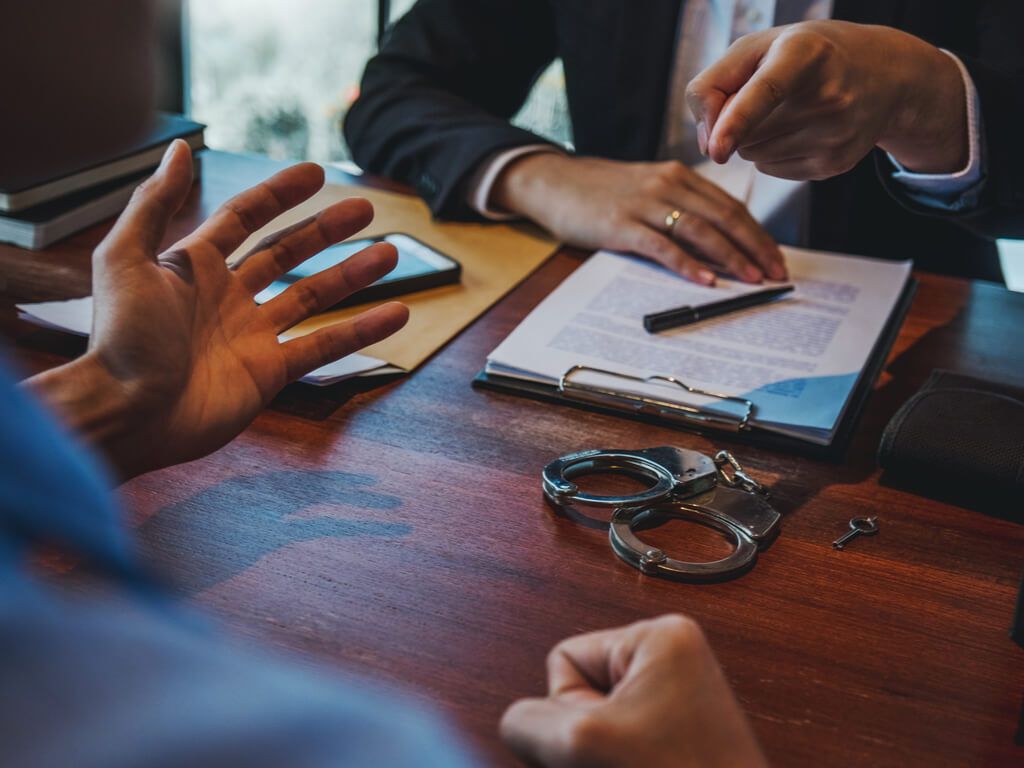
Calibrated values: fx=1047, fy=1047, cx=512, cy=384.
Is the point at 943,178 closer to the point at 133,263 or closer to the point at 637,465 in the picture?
the point at 637,465

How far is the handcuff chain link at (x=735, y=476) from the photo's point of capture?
814mm

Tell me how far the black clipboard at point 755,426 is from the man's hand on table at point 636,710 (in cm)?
40

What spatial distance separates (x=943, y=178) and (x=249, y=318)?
A: 2.64ft

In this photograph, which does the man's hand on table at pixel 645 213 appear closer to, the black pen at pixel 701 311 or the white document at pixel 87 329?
the black pen at pixel 701 311

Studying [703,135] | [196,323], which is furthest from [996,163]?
[196,323]

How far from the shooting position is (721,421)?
0.89 metres

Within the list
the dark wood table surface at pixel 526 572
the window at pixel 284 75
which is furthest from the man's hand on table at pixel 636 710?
the window at pixel 284 75

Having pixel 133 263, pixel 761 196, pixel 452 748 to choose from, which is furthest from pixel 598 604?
pixel 761 196

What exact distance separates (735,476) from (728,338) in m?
0.25

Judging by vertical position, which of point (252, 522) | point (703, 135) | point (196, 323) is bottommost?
point (252, 522)

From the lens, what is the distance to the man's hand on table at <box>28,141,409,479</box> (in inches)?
26.2

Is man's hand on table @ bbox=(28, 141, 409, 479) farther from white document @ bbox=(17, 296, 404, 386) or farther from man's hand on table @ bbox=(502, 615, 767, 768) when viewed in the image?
man's hand on table @ bbox=(502, 615, 767, 768)

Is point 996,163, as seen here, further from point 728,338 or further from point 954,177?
point 728,338

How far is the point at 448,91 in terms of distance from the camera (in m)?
1.61
